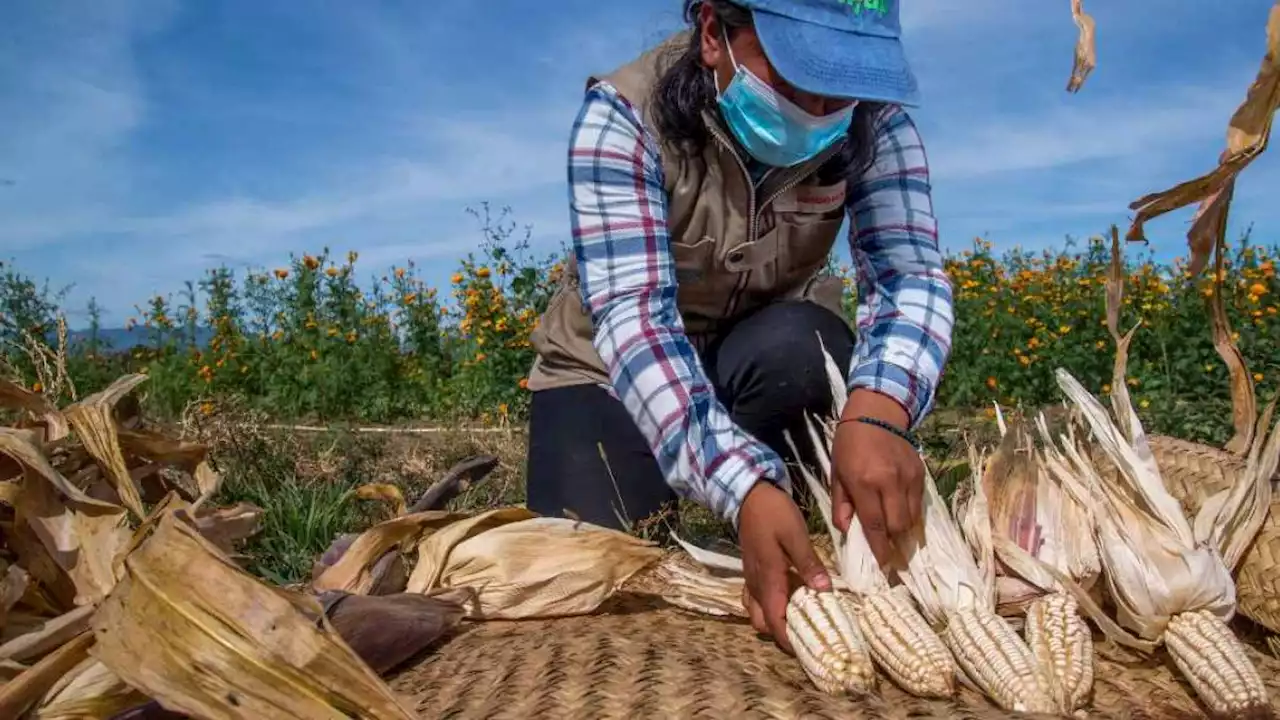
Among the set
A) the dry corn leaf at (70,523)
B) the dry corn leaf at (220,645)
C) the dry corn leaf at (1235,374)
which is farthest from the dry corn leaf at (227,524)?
the dry corn leaf at (1235,374)

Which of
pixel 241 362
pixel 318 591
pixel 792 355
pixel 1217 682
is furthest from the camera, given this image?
pixel 241 362

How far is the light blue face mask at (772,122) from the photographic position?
2.03 m

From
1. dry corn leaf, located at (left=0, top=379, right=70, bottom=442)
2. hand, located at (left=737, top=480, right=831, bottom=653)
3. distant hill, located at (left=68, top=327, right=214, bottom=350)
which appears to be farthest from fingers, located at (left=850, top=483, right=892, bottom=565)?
distant hill, located at (left=68, top=327, right=214, bottom=350)

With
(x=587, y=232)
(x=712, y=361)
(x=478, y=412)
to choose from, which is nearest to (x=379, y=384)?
(x=478, y=412)

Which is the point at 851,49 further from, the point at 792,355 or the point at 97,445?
the point at 97,445

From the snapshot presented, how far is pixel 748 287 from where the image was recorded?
101 inches

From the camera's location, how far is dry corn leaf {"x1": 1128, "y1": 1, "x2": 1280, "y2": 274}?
6.32ft

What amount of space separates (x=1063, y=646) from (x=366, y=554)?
1.20m

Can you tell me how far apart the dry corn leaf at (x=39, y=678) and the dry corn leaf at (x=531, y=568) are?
0.68 metres

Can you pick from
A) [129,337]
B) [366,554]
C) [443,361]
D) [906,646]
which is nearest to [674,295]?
[366,554]

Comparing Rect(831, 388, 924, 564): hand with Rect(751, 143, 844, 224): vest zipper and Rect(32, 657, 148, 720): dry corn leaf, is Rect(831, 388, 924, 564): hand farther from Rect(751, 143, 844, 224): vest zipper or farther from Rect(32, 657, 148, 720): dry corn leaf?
Rect(32, 657, 148, 720): dry corn leaf

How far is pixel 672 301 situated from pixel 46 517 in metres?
1.16

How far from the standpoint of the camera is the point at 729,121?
214cm

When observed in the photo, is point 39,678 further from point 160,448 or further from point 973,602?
point 973,602
